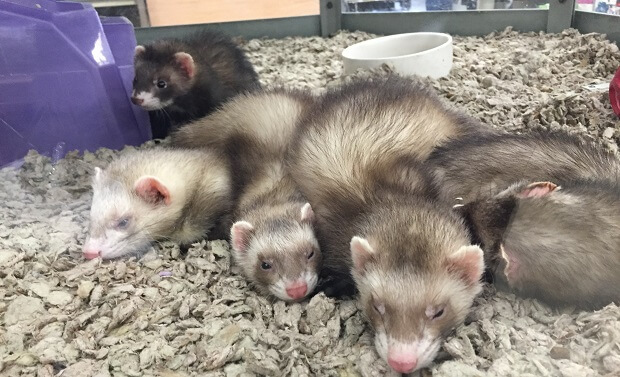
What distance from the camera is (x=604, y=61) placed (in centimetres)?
379

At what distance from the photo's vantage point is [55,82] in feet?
9.59

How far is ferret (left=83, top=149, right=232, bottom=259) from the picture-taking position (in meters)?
2.49

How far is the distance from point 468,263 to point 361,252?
1.10ft

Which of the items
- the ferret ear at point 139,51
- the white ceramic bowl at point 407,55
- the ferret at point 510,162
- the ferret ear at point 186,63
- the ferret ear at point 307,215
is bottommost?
the ferret ear at point 307,215

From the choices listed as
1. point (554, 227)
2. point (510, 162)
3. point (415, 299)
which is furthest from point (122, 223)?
point (554, 227)

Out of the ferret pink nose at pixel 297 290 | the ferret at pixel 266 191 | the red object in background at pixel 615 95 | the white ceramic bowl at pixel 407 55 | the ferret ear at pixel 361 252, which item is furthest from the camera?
the white ceramic bowl at pixel 407 55

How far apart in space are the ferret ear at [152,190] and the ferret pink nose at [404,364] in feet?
4.65

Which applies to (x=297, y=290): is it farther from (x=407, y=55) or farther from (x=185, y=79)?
(x=407, y=55)

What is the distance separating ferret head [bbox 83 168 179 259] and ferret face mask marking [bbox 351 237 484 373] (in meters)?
1.09

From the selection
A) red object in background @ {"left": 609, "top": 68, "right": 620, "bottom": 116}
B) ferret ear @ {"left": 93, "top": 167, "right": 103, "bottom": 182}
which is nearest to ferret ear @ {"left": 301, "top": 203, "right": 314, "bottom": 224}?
ferret ear @ {"left": 93, "top": 167, "right": 103, "bottom": 182}

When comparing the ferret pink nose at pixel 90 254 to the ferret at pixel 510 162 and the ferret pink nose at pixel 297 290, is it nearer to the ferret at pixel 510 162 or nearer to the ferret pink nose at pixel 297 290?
the ferret pink nose at pixel 297 290

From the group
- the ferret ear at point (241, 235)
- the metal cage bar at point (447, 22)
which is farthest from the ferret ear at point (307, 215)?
the metal cage bar at point (447, 22)

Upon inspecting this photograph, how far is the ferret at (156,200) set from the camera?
249 centimetres

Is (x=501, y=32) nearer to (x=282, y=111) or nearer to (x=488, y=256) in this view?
(x=282, y=111)
